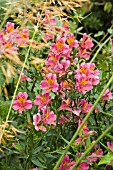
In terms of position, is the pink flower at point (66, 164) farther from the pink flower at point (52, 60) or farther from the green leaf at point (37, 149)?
the pink flower at point (52, 60)

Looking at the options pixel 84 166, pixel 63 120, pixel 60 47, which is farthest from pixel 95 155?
pixel 60 47

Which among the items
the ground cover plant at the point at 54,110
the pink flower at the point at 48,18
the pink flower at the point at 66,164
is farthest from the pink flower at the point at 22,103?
the pink flower at the point at 48,18

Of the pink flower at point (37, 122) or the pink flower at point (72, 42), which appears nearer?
the pink flower at point (37, 122)

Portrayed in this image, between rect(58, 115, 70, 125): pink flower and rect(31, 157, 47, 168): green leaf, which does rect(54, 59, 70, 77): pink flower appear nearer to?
rect(58, 115, 70, 125): pink flower

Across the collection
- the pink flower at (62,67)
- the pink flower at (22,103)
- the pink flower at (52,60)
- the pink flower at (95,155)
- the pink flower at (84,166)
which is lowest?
the pink flower at (84,166)

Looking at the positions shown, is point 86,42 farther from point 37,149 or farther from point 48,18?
point 37,149
